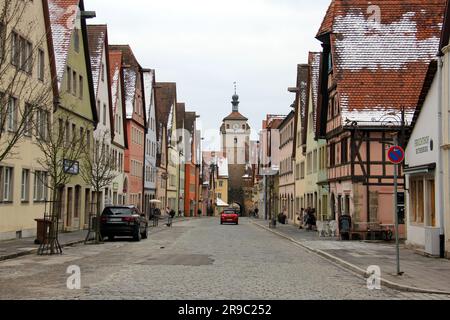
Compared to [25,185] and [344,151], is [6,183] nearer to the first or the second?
[25,185]

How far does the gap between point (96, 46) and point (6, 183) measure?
61.8 feet

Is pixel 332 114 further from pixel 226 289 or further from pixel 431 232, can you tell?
pixel 226 289

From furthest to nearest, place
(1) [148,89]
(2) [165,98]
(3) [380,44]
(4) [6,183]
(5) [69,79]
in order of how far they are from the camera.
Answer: (2) [165,98], (1) [148,89], (5) [69,79], (3) [380,44], (4) [6,183]

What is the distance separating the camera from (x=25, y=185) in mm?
29859

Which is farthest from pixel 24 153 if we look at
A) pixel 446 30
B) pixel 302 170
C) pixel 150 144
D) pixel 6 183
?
pixel 150 144

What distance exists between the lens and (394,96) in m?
32.8

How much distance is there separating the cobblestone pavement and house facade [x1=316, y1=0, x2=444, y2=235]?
10.4 meters

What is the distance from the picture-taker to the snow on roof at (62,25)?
35344 millimetres

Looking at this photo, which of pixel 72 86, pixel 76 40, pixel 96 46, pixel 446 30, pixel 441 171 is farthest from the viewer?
pixel 96 46

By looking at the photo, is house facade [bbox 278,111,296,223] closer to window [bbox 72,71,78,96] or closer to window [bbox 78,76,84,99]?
window [bbox 78,76,84,99]

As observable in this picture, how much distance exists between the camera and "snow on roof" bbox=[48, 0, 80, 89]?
35344 mm

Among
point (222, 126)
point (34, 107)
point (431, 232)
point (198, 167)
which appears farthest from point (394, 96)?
point (222, 126)

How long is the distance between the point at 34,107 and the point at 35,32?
45.1 feet
